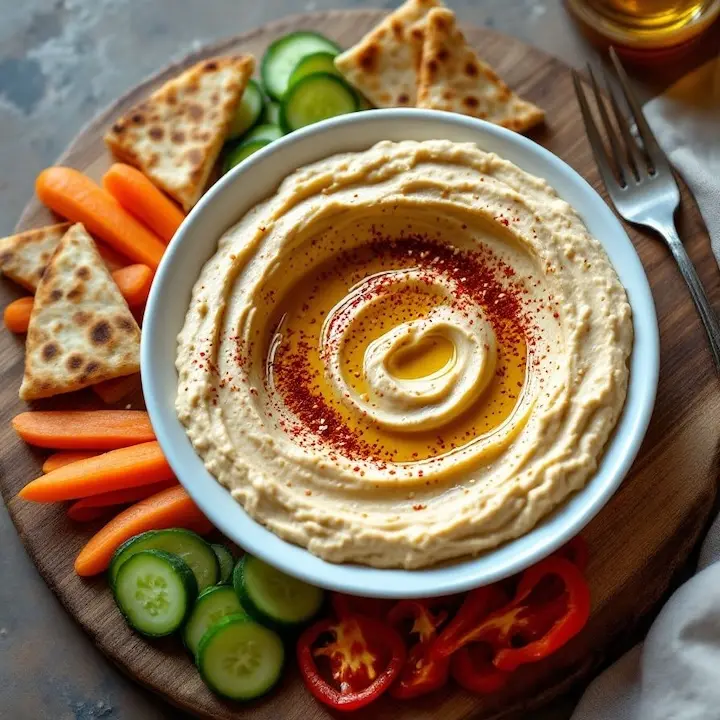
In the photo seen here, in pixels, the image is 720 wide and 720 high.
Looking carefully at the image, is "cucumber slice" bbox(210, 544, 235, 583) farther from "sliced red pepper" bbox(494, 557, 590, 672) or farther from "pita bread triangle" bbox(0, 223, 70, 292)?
"pita bread triangle" bbox(0, 223, 70, 292)

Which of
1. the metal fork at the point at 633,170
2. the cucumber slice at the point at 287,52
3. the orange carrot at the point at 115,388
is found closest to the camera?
the orange carrot at the point at 115,388

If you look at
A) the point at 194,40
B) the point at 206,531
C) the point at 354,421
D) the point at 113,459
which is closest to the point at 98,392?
the point at 113,459

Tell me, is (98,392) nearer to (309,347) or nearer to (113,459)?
(113,459)

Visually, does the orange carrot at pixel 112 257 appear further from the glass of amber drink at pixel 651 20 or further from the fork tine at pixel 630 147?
the glass of amber drink at pixel 651 20

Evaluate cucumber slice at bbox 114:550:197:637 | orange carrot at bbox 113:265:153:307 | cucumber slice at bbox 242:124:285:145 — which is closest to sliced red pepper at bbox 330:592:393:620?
cucumber slice at bbox 114:550:197:637

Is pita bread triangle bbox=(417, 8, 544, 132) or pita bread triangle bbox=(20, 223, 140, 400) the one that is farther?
pita bread triangle bbox=(417, 8, 544, 132)

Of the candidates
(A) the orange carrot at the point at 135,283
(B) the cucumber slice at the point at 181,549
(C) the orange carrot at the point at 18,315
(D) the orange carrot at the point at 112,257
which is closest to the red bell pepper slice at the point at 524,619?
(B) the cucumber slice at the point at 181,549
